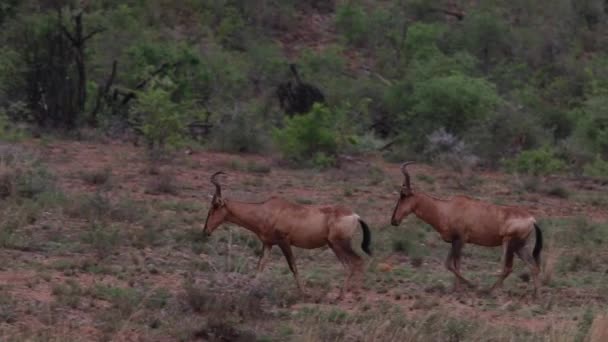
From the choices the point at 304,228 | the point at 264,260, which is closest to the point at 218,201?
the point at 264,260

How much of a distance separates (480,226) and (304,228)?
2.19 m

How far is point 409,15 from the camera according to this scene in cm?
4047

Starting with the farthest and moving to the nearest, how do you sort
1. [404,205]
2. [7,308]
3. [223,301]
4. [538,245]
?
[404,205] < [538,245] < [223,301] < [7,308]

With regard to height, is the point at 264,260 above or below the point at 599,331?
below

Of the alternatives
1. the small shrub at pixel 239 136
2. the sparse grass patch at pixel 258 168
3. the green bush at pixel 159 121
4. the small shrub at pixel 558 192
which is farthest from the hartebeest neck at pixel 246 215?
the small shrub at pixel 239 136

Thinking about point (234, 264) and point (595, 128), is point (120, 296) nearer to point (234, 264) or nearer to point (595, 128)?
point (234, 264)

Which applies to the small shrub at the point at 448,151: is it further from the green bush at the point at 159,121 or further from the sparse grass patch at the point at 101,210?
the sparse grass patch at the point at 101,210

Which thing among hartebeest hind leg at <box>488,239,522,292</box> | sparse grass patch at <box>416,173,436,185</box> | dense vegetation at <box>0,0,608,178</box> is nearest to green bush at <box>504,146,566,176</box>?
dense vegetation at <box>0,0,608,178</box>

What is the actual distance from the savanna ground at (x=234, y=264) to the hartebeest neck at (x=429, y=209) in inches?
27.7

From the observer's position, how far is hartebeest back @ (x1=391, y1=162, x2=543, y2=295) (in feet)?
43.7

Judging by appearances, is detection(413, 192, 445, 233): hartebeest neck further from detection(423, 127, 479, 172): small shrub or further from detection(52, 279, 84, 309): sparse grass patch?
detection(423, 127, 479, 172): small shrub

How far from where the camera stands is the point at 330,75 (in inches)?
1318

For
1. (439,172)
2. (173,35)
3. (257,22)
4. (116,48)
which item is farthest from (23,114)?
(257,22)

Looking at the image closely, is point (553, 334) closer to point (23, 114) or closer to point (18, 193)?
point (18, 193)
